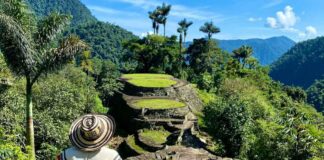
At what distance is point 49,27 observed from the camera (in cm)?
1491

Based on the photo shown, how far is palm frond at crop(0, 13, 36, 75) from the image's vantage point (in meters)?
13.6

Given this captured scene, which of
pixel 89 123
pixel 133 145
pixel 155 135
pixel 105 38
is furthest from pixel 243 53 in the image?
pixel 105 38

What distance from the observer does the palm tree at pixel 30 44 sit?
13938mm

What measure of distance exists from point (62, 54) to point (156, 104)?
43.5 ft

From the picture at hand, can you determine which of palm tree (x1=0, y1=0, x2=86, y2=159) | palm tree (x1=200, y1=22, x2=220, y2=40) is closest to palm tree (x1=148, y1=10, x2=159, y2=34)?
palm tree (x1=200, y1=22, x2=220, y2=40)

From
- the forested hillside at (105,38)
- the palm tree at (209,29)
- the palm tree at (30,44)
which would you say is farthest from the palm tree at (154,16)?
the forested hillside at (105,38)

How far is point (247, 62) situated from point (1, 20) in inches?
2064

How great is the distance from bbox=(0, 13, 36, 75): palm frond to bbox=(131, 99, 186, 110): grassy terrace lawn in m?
13.0

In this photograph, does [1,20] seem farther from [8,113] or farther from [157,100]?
[157,100]

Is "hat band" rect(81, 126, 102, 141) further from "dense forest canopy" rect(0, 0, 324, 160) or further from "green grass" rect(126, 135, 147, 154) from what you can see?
"green grass" rect(126, 135, 147, 154)

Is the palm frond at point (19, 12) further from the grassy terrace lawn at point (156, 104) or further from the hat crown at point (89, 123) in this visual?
the grassy terrace lawn at point (156, 104)

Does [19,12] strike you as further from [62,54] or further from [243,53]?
[243,53]

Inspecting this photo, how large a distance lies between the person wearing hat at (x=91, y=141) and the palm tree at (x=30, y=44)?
11.2m

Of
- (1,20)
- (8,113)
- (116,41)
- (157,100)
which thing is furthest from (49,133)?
(116,41)
